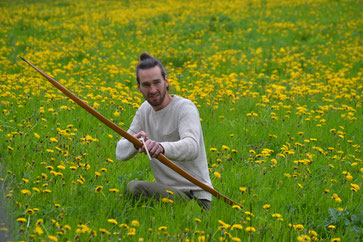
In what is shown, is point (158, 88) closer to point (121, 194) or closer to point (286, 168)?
point (121, 194)

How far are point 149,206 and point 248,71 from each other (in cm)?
631

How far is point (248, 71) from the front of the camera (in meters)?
8.66

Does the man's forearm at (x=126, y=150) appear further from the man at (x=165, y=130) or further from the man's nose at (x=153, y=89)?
the man's nose at (x=153, y=89)

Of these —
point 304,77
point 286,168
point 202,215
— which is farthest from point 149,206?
point 304,77

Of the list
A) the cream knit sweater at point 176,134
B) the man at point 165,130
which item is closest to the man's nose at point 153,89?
the man at point 165,130

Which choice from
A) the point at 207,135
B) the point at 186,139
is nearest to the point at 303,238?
the point at 186,139

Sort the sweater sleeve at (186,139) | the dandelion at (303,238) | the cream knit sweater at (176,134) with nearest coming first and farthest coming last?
the dandelion at (303,238)
the sweater sleeve at (186,139)
the cream knit sweater at (176,134)

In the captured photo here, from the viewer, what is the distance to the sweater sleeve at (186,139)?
253cm

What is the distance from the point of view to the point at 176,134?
2.96 meters

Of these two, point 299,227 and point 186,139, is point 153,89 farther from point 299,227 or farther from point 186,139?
point 299,227

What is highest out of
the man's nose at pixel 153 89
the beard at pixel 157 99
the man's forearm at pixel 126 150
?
the man's nose at pixel 153 89

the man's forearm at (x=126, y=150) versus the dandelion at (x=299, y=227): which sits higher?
the man's forearm at (x=126, y=150)

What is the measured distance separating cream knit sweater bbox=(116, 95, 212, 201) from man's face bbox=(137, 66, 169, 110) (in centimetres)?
12

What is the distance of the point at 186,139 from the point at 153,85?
503 mm
